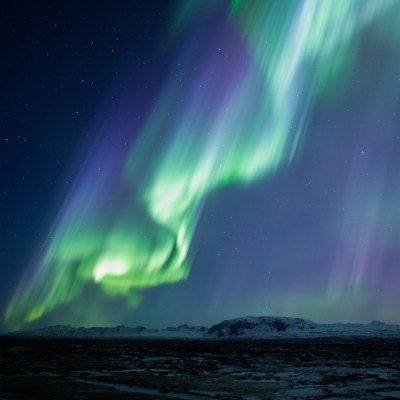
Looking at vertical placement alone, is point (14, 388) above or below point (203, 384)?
below

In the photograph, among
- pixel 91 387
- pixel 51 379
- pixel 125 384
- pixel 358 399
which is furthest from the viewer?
pixel 51 379

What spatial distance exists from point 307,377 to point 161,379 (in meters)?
11.5

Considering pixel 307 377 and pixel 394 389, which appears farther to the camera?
pixel 307 377

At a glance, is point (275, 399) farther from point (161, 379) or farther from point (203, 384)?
point (161, 379)

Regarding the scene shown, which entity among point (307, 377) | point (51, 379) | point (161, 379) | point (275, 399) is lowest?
point (51, 379)

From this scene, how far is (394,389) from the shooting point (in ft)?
78.5

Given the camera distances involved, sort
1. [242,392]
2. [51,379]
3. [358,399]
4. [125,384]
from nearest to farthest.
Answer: [358,399]
[242,392]
[125,384]
[51,379]

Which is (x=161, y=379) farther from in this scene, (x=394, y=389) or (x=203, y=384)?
(x=394, y=389)

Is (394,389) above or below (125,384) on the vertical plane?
above

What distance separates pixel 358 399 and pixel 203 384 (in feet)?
33.9

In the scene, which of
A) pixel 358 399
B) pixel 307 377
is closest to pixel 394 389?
pixel 358 399

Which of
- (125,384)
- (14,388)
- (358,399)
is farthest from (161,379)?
(358,399)

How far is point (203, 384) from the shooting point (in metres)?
26.7

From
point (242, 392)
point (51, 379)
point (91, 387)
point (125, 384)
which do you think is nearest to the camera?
point (242, 392)
